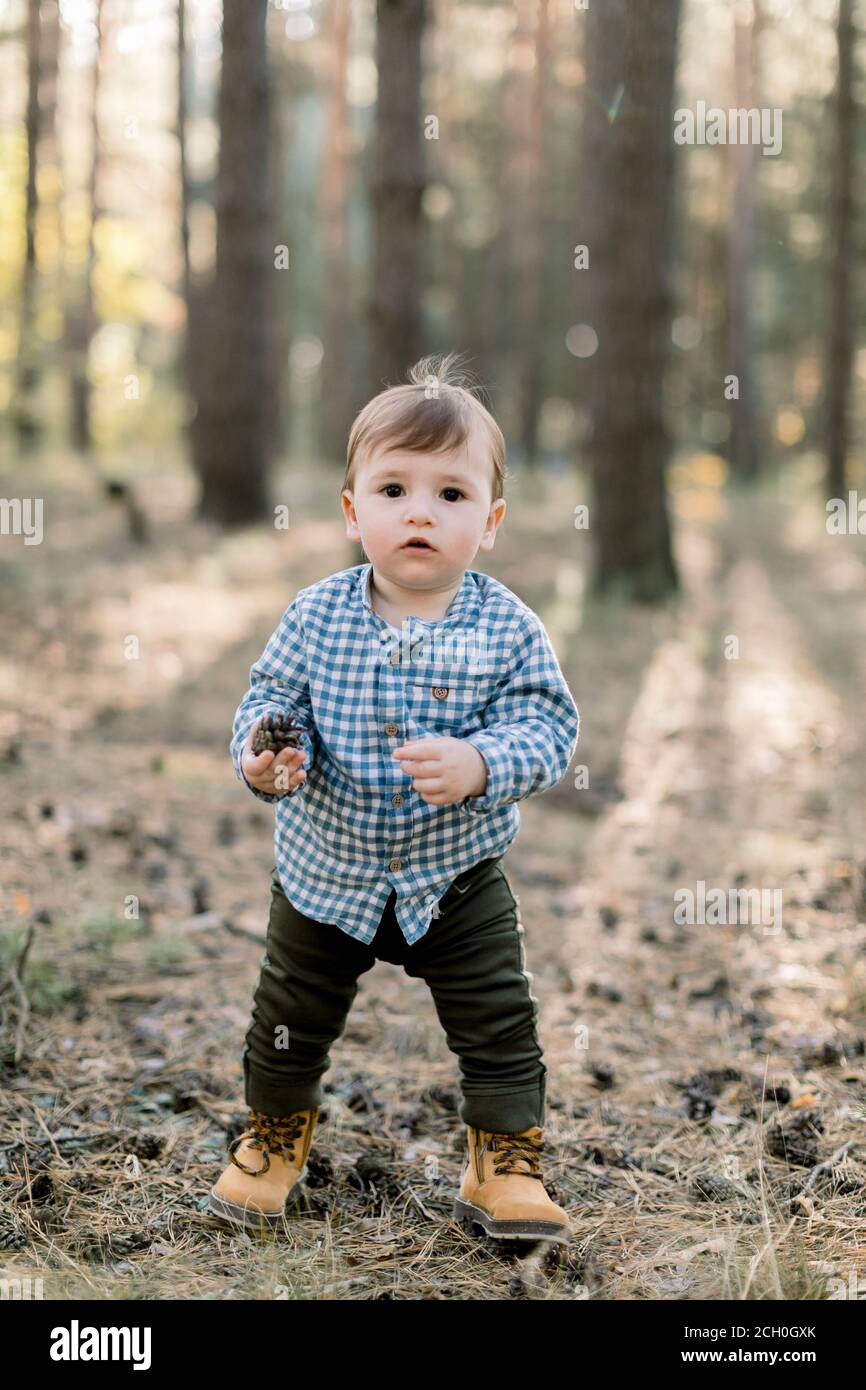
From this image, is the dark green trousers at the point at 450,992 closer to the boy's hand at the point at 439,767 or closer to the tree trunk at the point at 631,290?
the boy's hand at the point at 439,767

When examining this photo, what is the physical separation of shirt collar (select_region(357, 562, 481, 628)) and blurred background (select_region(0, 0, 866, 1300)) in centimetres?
56

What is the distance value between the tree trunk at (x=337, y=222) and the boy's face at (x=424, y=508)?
Answer: 18.2 metres

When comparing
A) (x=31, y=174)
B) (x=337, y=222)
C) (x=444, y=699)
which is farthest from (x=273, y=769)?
(x=337, y=222)

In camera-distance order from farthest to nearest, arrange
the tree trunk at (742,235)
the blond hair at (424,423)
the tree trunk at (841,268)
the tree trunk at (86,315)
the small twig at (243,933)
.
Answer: the tree trunk at (742,235), the tree trunk at (86,315), the tree trunk at (841,268), the small twig at (243,933), the blond hair at (424,423)

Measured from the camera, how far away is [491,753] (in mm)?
2383

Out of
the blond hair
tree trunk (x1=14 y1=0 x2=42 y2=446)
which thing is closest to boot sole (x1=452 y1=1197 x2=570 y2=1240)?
the blond hair

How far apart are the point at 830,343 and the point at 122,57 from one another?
11.7 meters

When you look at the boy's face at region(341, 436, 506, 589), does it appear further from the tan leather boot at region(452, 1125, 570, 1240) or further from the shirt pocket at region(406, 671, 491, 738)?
the tan leather boot at region(452, 1125, 570, 1240)

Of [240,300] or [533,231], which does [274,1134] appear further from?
[533,231]

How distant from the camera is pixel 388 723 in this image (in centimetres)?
251

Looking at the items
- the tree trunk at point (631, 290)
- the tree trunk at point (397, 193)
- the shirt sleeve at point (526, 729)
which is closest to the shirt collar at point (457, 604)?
the shirt sleeve at point (526, 729)

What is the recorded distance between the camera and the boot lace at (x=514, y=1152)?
105 inches

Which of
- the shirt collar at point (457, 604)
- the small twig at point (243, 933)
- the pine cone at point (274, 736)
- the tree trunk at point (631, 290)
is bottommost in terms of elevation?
→ the small twig at point (243, 933)

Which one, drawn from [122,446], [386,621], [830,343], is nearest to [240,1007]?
[386,621]
